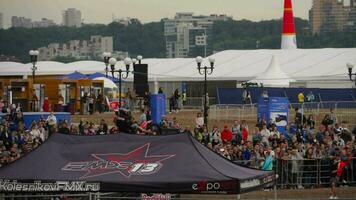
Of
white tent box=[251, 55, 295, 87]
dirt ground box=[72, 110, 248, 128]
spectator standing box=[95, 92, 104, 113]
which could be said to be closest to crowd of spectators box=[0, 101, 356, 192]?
dirt ground box=[72, 110, 248, 128]

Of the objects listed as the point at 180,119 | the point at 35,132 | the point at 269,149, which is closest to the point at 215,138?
the point at 269,149

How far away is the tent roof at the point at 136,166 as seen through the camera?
15.3 m

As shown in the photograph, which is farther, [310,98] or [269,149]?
[310,98]

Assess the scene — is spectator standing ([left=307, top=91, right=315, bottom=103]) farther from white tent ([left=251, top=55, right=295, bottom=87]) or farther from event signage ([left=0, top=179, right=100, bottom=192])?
event signage ([left=0, top=179, right=100, bottom=192])

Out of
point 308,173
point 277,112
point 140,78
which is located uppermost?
point 140,78

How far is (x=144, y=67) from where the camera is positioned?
40.6 m

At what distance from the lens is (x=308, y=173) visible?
25609mm

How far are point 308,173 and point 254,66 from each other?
1828 inches

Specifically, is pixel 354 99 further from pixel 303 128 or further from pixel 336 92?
pixel 303 128

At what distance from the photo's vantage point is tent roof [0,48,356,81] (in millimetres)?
66812

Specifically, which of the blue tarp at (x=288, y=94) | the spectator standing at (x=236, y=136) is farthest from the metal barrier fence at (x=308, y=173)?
the blue tarp at (x=288, y=94)

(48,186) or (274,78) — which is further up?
(274,78)

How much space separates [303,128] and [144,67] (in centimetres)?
948

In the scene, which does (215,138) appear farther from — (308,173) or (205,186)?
(205,186)
